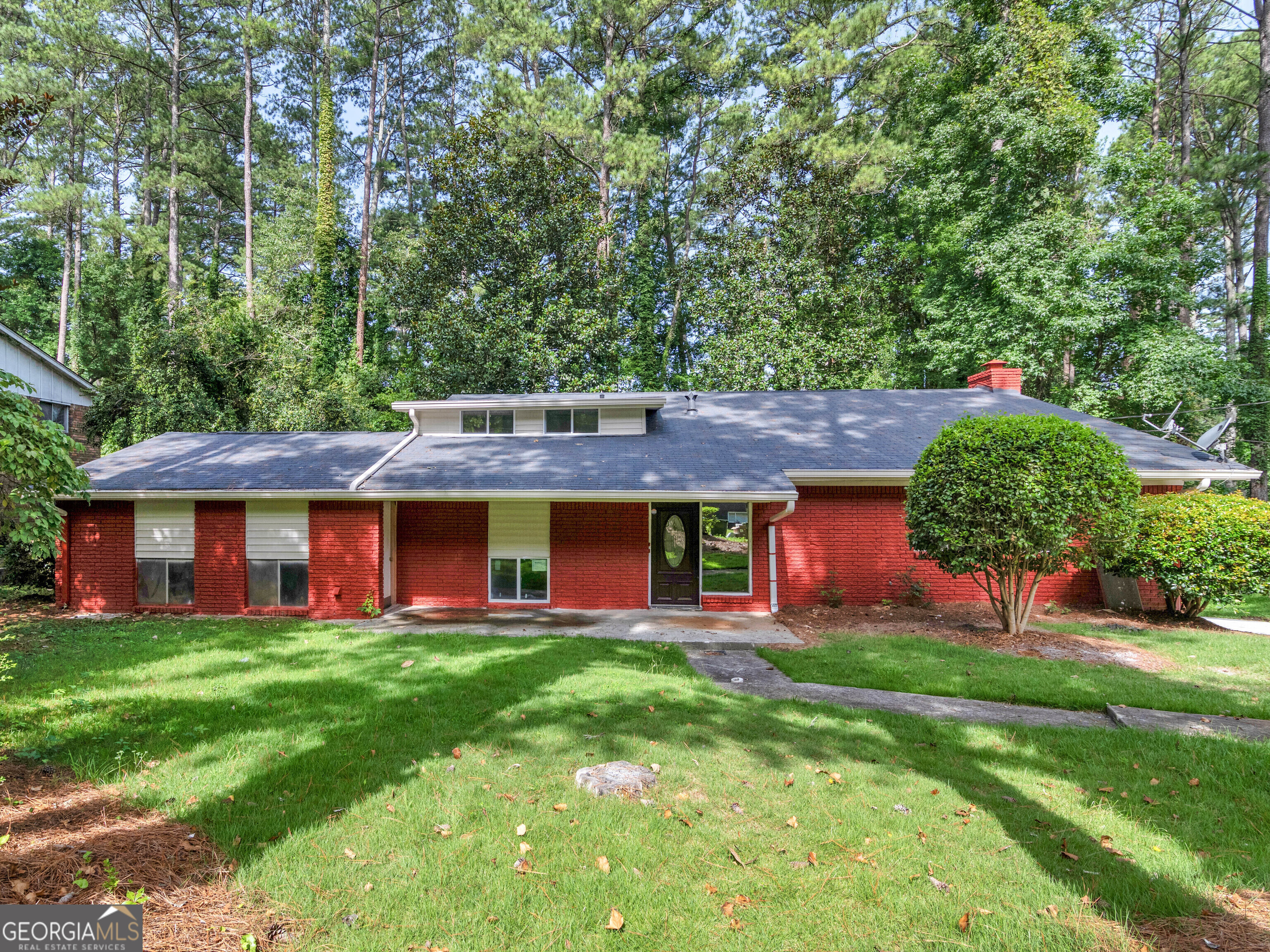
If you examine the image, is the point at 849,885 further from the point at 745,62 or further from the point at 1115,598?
the point at 745,62

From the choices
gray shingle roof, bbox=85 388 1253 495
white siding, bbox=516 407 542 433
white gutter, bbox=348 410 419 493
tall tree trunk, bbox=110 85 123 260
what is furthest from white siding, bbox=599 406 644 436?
tall tree trunk, bbox=110 85 123 260

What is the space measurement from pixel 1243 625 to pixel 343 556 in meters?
15.7

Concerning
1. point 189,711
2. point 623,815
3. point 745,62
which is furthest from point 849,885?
point 745,62

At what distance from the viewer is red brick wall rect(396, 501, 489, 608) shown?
36.4 feet

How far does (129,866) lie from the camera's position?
9.26 ft

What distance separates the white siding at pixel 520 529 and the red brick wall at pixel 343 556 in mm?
2078

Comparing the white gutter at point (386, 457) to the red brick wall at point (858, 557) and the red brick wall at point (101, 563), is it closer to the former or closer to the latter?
the red brick wall at point (101, 563)

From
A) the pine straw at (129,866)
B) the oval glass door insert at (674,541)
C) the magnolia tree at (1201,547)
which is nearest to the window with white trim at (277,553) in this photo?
the oval glass door insert at (674,541)

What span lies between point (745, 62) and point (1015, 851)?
92.8 ft

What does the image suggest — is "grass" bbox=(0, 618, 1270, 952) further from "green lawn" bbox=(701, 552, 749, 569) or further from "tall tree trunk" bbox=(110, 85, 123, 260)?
"tall tree trunk" bbox=(110, 85, 123, 260)

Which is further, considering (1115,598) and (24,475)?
(1115,598)

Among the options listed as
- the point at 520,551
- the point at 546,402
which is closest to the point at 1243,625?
the point at 520,551

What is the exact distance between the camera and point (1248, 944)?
2.46m

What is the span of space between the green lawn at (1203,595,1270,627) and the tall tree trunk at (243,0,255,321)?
29221 millimetres
